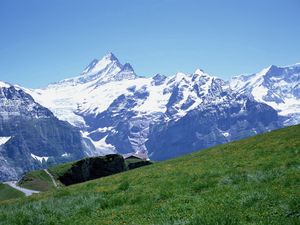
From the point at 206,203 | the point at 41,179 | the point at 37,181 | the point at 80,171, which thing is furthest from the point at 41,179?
the point at 206,203

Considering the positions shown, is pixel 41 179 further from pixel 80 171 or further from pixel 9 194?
pixel 9 194

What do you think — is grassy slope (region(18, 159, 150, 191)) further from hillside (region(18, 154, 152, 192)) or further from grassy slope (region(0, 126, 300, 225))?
grassy slope (region(0, 126, 300, 225))

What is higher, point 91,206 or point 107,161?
point 107,161

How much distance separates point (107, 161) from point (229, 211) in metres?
97.5

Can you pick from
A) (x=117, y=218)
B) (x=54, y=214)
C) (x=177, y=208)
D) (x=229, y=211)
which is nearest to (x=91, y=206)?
(x=54, y=214)

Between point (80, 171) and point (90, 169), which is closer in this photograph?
point (80, 171)

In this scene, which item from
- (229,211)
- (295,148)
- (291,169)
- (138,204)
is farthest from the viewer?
(295,148)

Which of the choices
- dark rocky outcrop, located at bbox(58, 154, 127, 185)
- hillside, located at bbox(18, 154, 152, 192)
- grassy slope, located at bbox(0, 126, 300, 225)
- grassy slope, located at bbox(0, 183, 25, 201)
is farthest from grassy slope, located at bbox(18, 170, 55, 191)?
grassy slope, located at bbox(0, 126, 300, 225)

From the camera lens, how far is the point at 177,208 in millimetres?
18891

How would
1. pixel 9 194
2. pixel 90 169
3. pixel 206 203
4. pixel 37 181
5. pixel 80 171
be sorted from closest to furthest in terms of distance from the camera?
1. pixel 206 203
2. pixel 9 194
3. pixel 37 181
4. pixel 80 171
5. pixel 90 169

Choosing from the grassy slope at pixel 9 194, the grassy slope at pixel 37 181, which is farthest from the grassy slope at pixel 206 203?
the grassy slope at pixel 37 181

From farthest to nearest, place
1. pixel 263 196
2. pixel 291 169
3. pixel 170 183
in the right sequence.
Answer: pixel 170 183, pixel 291 169, pixel 263 196

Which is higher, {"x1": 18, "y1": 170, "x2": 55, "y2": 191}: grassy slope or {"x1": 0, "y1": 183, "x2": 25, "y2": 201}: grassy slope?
{"x1": 18, "y1": 170, "x2": 55, "y2": 191}: grassy slope

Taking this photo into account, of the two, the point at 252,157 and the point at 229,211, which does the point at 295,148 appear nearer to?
the point at 252,157
